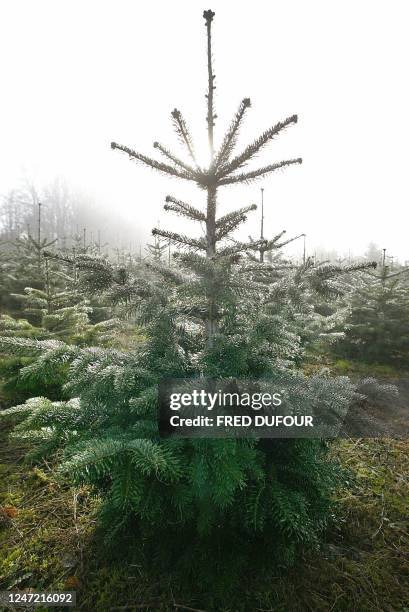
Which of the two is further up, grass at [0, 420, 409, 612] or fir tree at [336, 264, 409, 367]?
fir tree at [336, 264, 409, 367]

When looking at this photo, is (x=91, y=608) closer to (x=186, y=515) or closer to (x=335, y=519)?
(x=186, y=515)

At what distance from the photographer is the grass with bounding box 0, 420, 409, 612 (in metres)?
2.06

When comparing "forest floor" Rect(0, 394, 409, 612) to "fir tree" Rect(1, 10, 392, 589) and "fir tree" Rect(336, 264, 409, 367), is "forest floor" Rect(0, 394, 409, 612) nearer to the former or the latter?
"fir tree" Rect(1, 10, 392, 589)

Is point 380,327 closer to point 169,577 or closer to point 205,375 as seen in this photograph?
point 205,375

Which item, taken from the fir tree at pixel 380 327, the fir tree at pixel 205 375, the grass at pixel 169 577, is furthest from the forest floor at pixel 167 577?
the fir tree at pixel 380 327

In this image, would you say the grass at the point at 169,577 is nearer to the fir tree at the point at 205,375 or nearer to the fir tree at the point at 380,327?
the fir tree at the point at 205,375

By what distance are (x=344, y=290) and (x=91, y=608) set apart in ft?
8.87

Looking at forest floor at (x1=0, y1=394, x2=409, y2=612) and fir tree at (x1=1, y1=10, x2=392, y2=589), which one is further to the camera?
forest floor at (x1=0, y1=394, x2=409, y2=612)

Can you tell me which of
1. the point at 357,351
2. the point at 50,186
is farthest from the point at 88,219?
the point at 357,351

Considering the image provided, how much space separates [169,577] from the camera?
2.16 m

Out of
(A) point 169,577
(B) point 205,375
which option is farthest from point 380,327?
(A) point 169,577

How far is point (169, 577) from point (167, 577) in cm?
1

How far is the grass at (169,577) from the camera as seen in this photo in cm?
206

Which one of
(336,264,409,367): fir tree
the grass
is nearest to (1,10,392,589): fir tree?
the grass
